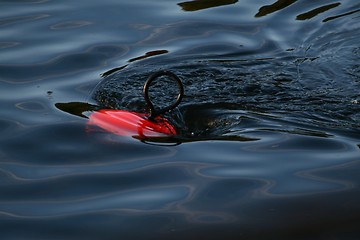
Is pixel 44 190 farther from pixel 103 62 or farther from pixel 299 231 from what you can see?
pixel 103 62

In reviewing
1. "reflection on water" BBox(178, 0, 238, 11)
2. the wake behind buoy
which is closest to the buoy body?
the wake behind buoy

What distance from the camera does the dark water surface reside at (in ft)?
10.3

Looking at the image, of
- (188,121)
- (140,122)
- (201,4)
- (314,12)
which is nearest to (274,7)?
(314,12)

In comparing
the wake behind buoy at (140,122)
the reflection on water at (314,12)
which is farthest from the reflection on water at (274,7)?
the wake behind buoy at (140,122)

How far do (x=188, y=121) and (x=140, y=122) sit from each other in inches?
11.1

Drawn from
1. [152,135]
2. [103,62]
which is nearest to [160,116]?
[152,135]

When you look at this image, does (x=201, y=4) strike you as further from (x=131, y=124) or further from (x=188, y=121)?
(x=131, y=124)

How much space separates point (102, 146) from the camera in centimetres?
Result: 382

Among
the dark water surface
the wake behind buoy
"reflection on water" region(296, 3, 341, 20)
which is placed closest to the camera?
the dark water surface

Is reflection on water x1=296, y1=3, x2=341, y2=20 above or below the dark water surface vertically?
above

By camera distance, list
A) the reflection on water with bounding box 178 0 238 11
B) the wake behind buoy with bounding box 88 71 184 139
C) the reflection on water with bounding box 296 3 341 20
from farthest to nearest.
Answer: the reflection on water with bounding box 178 0 238 11 < the reflection on water with bounding box 296 3 341 20 < the wake behind buoy with bounding box 88 71 184 139

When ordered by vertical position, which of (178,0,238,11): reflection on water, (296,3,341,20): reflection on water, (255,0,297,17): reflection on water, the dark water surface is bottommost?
the dark water surface

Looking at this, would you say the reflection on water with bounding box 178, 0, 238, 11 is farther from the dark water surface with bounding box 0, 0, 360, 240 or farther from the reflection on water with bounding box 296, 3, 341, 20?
the reflection on water with bounding box 296, 3, 341, 20

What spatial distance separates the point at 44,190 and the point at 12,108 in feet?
3.74
